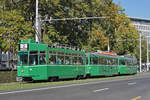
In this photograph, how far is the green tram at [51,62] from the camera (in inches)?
886

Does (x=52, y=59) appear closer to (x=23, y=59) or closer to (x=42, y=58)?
(x=42, y=58)

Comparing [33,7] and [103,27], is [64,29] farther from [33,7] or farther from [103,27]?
[103,27]

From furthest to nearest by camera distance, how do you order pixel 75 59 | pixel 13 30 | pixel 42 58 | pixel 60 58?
pixel 13 30
pixel 75 59
pixel 60 58
pixel 42 58

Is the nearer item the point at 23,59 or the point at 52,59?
the point at 23,59

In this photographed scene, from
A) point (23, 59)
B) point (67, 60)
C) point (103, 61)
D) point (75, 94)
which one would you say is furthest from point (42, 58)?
point (103, 61)

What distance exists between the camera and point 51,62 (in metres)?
23.4

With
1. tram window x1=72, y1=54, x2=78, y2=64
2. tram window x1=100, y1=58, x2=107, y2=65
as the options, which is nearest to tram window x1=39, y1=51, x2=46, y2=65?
tram window x1=72, y1=54, x2=78, y2=64

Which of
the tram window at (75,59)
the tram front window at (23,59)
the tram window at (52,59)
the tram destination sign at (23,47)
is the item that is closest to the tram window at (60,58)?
the tram window at (52,59)

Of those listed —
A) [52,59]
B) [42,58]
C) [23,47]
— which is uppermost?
[23,47]

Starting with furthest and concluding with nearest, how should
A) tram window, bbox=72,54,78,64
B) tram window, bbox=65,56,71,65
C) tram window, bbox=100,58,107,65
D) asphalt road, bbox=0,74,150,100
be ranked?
tram window, bbox=100,58,107,65, tram window, bbox=72,54,78,64, tram window, bbox=65,56,71,65, asphalt road, bbox=0,74,150,100

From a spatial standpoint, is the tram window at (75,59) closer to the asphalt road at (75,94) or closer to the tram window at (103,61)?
the tram window at (103,61)

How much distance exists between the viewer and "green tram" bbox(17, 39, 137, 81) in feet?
73.9

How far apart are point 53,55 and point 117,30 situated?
95.2 feet

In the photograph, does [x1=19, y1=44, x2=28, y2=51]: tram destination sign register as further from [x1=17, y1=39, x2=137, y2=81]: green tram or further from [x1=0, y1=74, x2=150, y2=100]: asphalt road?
[x1=0, y1=74, x2=150, y2=100]: asphalt road
